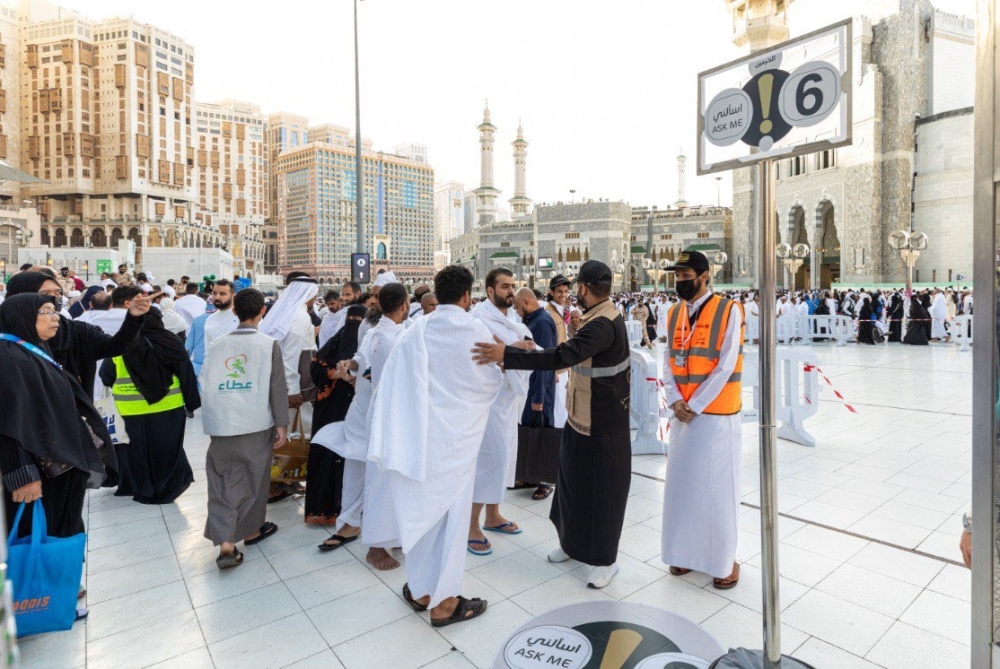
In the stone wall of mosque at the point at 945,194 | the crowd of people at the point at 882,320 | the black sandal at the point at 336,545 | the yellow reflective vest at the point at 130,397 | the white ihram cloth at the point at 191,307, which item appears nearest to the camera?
the black sandal at the point at 336,545

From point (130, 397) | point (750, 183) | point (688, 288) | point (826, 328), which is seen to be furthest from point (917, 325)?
point (750, 183)

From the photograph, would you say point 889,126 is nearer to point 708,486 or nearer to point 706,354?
point 706,354

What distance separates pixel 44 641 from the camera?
2510 mm

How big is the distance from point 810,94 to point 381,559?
2951 mm

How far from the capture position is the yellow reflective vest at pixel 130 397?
4.05 metres

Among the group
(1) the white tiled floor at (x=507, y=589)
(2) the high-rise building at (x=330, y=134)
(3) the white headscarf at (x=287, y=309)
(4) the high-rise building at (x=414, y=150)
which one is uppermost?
(4) the high-rise building at (x=414, y=150)

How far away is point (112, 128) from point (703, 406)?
6474 cm

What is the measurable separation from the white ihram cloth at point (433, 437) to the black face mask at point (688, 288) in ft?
3.98

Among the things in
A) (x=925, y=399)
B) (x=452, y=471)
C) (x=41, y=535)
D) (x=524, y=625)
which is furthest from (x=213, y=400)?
(x=925, y=399)

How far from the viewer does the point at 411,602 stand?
2.78 metres

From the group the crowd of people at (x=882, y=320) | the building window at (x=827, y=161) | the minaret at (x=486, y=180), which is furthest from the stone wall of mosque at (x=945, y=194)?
the minaret at (x=486, y=180)

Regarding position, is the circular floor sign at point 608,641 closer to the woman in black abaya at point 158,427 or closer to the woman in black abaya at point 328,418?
the woman in black abaya at point 328,418

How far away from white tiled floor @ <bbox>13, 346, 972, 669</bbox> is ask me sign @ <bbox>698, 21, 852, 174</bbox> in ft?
6.57

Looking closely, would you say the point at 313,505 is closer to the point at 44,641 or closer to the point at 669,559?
the point at 44,641
